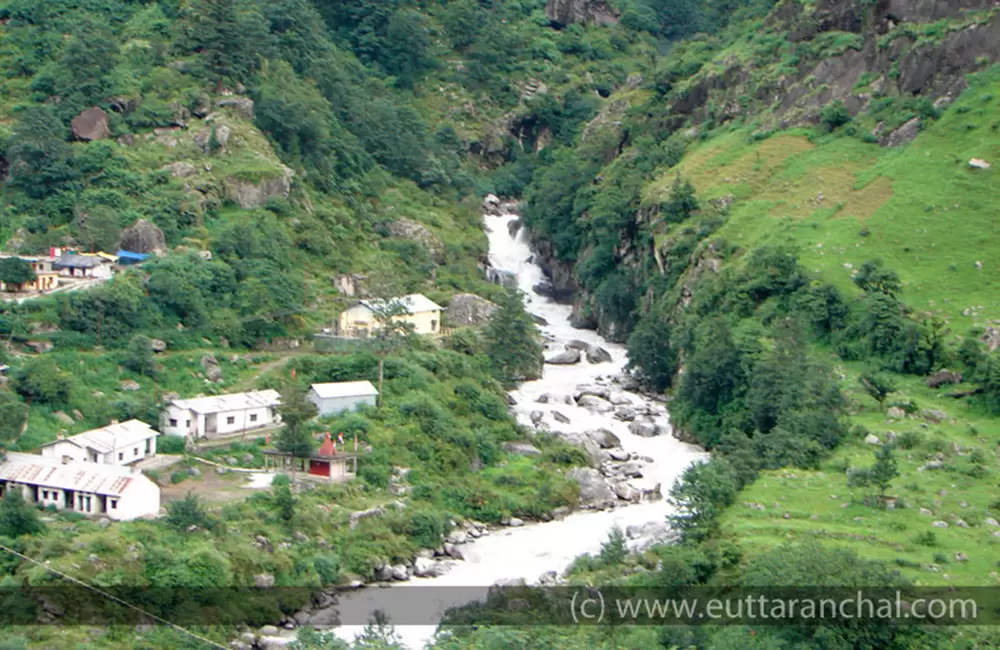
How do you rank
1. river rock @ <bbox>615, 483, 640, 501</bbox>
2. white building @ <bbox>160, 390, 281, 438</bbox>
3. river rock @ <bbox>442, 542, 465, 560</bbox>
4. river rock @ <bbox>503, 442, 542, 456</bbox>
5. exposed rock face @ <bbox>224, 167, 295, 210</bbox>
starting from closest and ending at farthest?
river rock @ <bbox>442, 542, 465, 560</bbox>, white building @ <bbox>160, 390, 281, 438</bbox>, river rock @ <bbox>615, 483, 640, 501</bbox>, river rock @ <bbox>503, 442, 542, 456</bbox>, exposed rock face @ <bbox>224, 167, 295, 210</bbox>

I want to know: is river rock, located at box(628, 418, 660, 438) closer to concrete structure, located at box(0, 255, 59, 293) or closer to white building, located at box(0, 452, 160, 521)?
white building, located at box(0, 452, 160, 521)

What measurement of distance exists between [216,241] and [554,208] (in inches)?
1103

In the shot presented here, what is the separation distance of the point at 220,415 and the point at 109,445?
214 inches

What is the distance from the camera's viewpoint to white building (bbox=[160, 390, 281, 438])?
4938cm

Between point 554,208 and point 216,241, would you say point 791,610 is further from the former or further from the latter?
point 554,208

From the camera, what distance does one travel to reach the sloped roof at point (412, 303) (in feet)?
204

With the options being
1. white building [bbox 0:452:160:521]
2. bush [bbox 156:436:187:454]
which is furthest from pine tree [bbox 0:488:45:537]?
bush [bbox 156:436:187:454]

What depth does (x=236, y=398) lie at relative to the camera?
5116cm

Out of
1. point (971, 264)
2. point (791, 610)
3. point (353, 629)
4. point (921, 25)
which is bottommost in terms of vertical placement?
point (353, 629)

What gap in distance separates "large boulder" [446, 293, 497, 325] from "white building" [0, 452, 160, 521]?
27.5 m

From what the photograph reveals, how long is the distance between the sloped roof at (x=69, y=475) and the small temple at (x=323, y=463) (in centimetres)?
604

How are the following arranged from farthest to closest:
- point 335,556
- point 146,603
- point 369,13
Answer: point 369,13 → point 335,556 → point 146,603

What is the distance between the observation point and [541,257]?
3494 inches

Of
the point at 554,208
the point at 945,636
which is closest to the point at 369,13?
the point at 554,208
